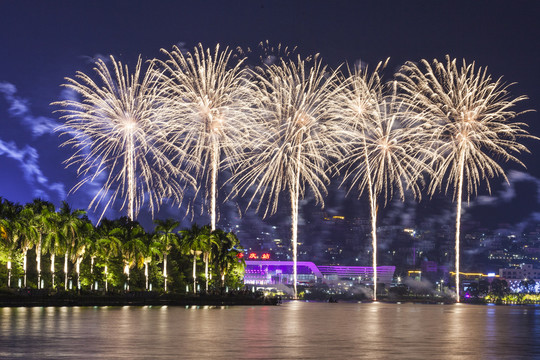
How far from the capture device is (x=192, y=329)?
4078 centimetres

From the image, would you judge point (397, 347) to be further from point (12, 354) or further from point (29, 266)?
point (29, 266)

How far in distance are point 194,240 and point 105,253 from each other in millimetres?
22504

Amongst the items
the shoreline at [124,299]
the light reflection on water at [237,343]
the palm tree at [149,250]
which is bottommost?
the shoreline at [124,299]

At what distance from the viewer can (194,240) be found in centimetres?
12400

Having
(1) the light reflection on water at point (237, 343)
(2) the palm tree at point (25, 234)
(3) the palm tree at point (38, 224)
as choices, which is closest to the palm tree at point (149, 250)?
(3) the palm tree at point (38, 224)

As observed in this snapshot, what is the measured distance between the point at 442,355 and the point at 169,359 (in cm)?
967

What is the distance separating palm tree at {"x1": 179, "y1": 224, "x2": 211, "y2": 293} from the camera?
12388 centimetres

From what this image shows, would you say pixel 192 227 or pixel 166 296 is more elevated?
pixel 192 227

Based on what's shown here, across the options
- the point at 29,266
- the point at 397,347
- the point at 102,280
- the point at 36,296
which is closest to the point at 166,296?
the point at 102,280

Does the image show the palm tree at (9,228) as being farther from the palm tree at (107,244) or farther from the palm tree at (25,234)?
the palm tree at (107,244)

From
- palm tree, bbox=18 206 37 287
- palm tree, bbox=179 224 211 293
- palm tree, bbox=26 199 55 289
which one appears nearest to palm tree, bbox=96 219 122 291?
palm tree, bbox=26 199 55 289

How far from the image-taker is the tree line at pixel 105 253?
8856cm

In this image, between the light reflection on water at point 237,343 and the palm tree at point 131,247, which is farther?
the palm tree at point 131,247

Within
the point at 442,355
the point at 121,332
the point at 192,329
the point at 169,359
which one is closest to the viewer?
the point at 169,359
